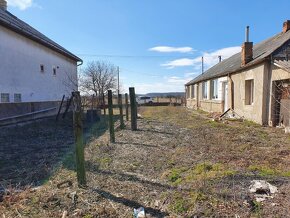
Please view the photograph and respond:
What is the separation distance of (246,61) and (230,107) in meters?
3.36

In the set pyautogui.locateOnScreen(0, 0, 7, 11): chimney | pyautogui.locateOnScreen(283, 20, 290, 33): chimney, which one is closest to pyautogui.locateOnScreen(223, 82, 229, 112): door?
pyautogui.locateOnScreen(283, 20, 290, 33): chimney

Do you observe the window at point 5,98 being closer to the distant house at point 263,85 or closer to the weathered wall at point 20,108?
the weathered wall at point 20,108

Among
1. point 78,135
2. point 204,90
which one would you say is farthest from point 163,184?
point 204,90

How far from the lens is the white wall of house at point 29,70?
1175 cm

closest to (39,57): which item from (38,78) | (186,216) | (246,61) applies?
(38,78)

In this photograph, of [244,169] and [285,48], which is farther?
[285,48]

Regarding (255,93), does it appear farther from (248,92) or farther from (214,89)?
(214,89)

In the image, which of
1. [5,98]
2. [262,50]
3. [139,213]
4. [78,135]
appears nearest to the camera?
[139,213]

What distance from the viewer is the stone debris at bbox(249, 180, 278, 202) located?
3797 millimetres

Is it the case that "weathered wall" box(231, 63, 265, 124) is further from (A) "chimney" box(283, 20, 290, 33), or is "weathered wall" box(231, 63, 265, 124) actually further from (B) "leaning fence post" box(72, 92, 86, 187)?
(B) "leaning fence post" box(72, 92, 86, 187)

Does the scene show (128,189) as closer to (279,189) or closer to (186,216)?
(186,216)

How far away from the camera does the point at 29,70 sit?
13.9m

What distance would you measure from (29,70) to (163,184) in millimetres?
11868

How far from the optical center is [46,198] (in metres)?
3.88
